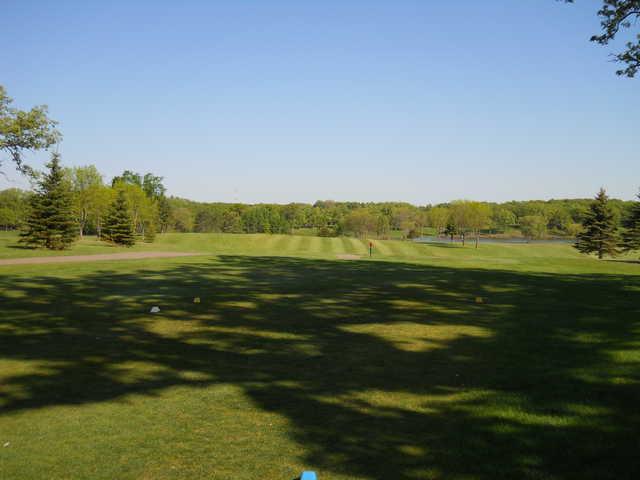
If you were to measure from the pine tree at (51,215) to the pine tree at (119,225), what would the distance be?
1353cm

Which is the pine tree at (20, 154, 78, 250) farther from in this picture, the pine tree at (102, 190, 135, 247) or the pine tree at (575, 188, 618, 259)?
the pine tree at (575, 188, 618, 259)

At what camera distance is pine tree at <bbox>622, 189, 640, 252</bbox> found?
60.3 metres

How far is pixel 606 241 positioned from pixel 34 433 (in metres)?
75.5

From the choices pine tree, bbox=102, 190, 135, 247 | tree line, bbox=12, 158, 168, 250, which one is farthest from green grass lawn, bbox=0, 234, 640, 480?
pine tree, bbox=102, 190, 135, 247

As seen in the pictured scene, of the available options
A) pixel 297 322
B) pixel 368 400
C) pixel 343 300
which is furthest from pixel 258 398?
pixel 343 300

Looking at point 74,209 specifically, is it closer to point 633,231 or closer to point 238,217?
point 633,231

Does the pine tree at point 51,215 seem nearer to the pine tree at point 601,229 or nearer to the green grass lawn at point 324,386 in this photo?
the green grass lawn at point 324,386

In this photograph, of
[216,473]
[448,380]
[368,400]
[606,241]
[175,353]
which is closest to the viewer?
[216,473]

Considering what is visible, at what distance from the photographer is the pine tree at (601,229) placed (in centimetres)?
6569

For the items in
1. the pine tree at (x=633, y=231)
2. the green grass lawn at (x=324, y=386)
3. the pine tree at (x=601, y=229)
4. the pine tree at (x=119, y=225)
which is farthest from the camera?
the pine tree at (x=601, y=229)

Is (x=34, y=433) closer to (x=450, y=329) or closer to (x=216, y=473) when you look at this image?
(x=216, y=473)

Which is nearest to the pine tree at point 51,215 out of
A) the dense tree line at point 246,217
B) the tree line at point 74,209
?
the tree line at point 74,209

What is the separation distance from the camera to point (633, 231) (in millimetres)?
61438

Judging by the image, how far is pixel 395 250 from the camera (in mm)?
76375
